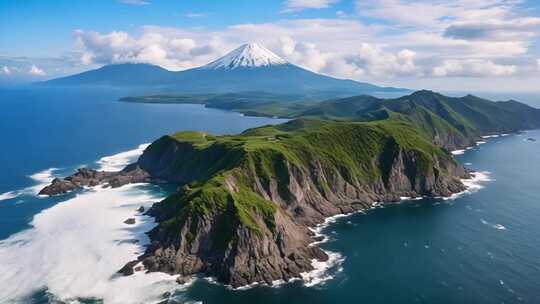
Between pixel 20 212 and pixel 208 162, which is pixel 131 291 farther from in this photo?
pixel 208 162

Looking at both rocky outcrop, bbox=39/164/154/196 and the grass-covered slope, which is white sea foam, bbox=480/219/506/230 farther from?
rocky outcrop, bbox=39/164/154/196

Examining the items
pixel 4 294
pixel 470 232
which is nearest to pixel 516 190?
pixel 470 232

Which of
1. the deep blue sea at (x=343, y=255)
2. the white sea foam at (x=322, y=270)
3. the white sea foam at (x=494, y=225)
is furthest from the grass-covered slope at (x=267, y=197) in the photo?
the white sea foam at (x=494, y=225)

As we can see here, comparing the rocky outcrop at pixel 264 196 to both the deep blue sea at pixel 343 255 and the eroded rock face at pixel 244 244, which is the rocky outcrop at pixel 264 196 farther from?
the deep blue sea at pixel 343 255

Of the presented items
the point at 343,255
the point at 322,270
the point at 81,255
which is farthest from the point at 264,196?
the point at 81,255

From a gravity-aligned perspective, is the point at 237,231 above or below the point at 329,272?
above

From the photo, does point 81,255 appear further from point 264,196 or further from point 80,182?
point 80,182

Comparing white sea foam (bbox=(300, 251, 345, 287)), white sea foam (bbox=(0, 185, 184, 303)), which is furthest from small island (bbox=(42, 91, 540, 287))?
white sea foam (bbox=(0, 185, 184, 303))
